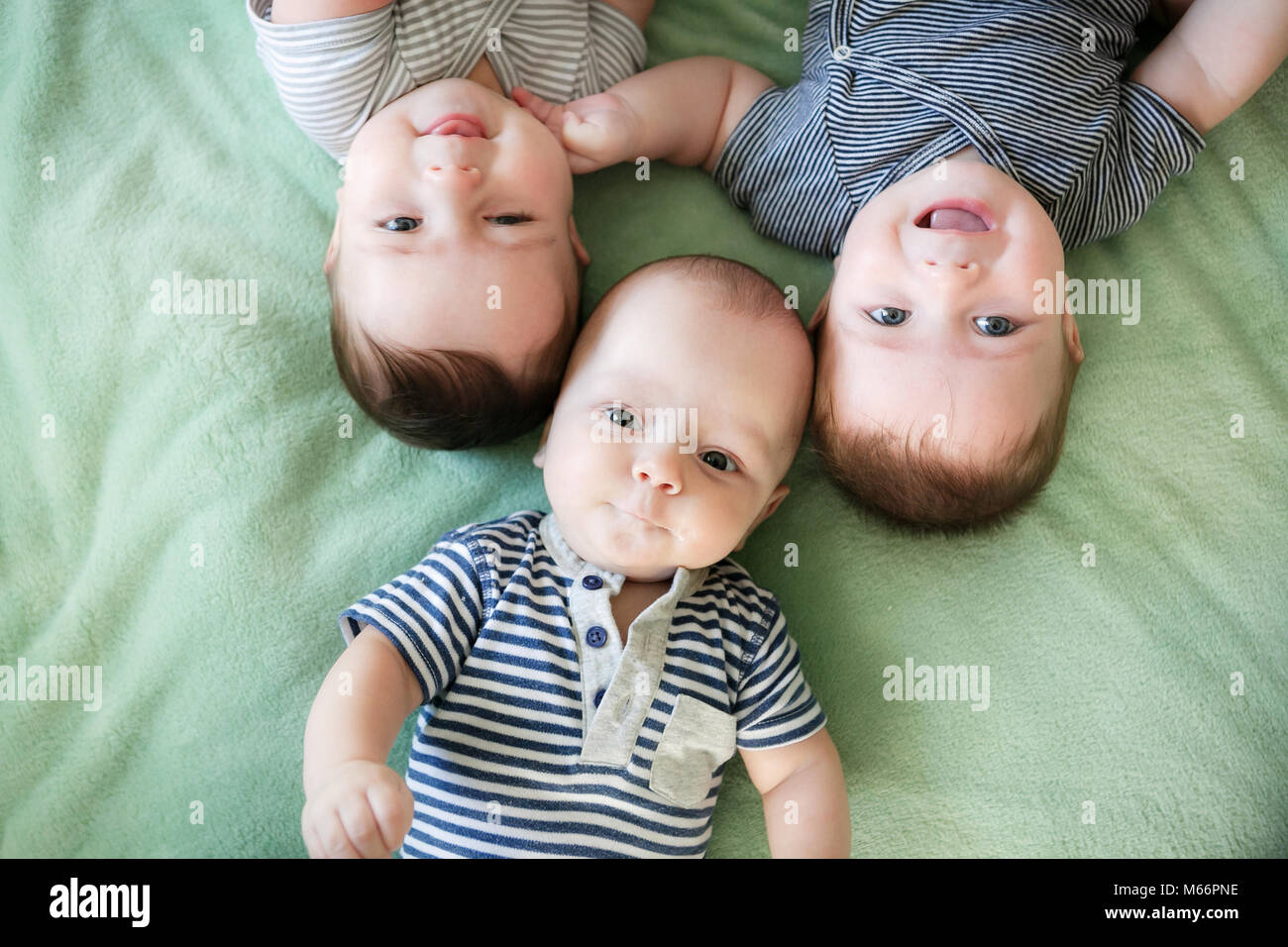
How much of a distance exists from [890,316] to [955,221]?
16cm

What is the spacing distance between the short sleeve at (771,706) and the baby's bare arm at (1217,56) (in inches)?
37.4

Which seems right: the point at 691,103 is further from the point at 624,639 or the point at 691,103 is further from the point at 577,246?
the point at 624,639

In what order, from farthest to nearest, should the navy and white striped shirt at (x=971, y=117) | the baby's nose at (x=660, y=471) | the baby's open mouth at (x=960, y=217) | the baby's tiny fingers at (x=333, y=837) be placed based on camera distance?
the navy and white striped shirt at (x=971, y=117), the baby's open mouth at (x=960, y=217), the baby's nose at (x=660, y=471), the baby's tiny fingers at (x=333, y=837)

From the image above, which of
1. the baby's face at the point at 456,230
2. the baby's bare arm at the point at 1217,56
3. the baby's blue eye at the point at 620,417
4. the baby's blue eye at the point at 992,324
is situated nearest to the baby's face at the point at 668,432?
the baby's blue eye at the point at 620,417

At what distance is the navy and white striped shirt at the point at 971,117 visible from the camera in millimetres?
1413

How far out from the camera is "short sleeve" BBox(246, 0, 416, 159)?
4.50 ft

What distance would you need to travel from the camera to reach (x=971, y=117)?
1.41 metres

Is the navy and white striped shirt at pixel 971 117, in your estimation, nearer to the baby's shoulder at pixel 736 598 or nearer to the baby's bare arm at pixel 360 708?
the baby's shoulder at pixel 736 598

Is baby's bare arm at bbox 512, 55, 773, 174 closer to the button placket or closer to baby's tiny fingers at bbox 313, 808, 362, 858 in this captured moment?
the button placket

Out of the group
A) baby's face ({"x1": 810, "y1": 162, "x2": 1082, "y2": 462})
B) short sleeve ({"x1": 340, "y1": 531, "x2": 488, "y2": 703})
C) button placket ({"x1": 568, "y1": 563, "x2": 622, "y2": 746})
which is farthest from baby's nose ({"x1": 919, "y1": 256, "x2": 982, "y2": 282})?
short sleeve ({"x1": 340, "y1": 531, "x2": 488, "y2": 703})

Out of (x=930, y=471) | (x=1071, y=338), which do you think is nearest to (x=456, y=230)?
(x=930, y=471)
